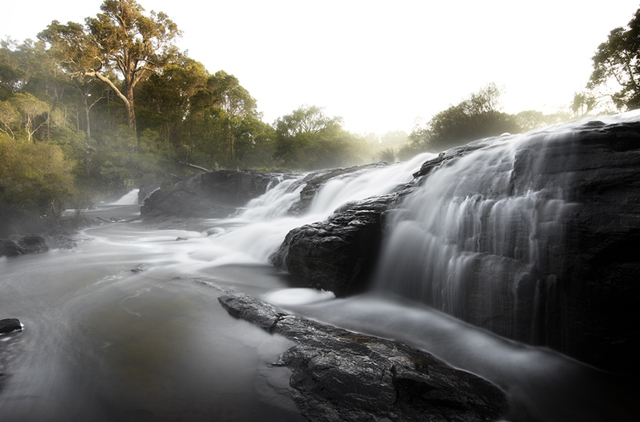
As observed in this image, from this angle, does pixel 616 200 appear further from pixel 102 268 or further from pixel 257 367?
pixel 102 268

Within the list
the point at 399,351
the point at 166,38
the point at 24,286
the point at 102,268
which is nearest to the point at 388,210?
the point at 399,351

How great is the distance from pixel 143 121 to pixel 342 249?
1317 inches

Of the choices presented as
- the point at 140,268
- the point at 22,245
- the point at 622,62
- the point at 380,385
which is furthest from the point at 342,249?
the point at 622,62

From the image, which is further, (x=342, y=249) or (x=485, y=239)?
(x=342, y=249)

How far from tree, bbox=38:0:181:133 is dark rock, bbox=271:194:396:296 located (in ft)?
86.3

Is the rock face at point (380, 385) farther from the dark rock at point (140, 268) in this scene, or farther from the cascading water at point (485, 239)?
the dark rock at point (140, 268)

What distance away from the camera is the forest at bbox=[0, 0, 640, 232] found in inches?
513

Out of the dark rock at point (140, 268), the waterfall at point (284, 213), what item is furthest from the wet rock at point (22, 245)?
the waterfall at point (284, 213)

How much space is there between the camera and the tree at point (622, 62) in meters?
14.7

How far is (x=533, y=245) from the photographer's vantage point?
351 centimetres

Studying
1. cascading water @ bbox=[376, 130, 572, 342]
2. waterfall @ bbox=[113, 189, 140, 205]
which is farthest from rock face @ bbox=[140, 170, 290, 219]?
cascading water @ bbox=[376, 130, 572, 342]

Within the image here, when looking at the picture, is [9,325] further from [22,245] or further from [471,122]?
[471,122]

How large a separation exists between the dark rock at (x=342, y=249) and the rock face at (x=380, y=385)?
1.77m

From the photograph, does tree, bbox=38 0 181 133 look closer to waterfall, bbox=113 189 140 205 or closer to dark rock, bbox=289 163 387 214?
waterfall, bbox=113 189 140 205
